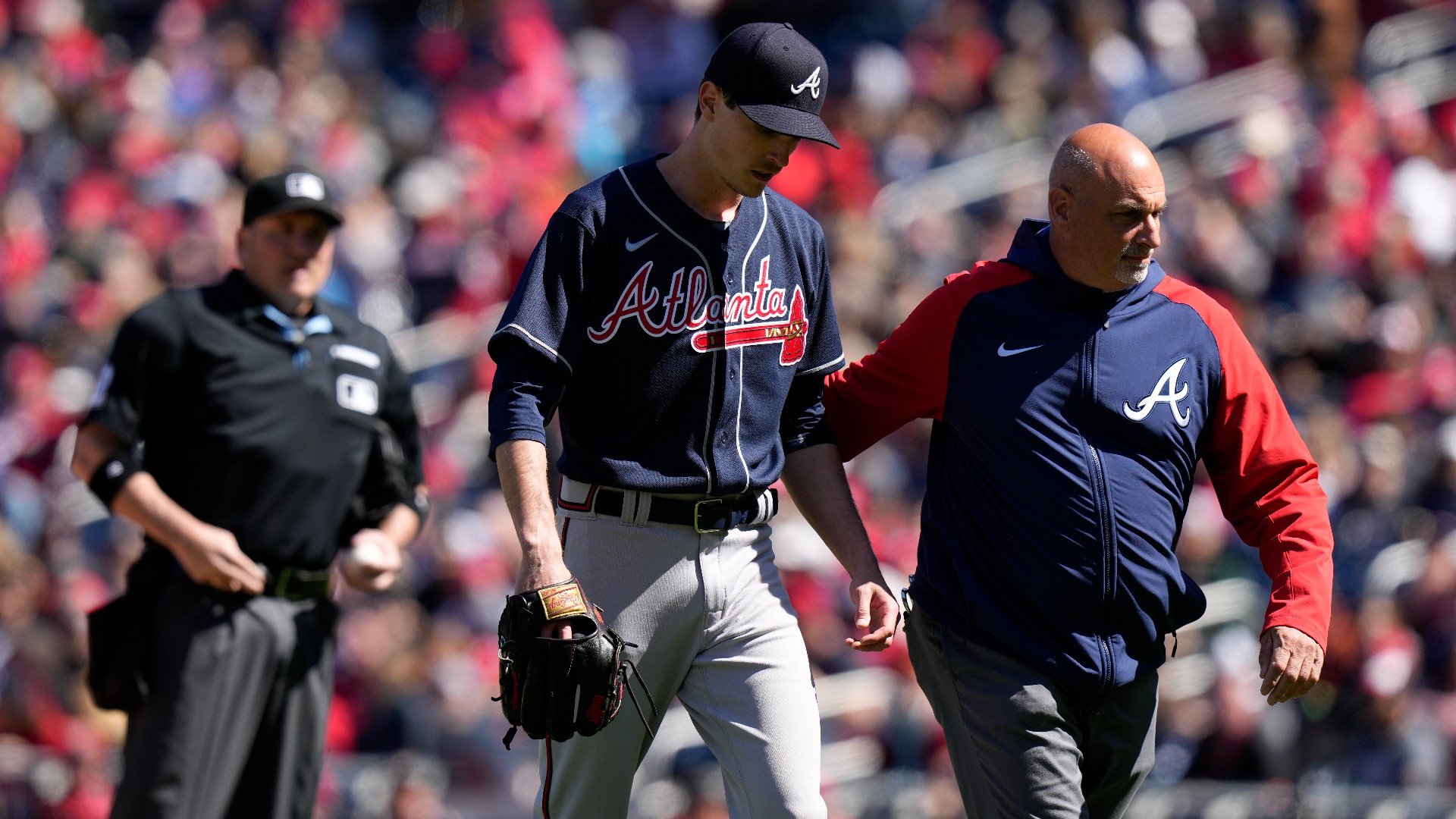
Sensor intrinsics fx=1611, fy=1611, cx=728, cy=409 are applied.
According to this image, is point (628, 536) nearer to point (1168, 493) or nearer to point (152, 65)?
point (1168, 493)

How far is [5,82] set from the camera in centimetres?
1220

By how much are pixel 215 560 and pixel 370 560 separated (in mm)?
504

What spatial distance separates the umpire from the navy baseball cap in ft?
5.50

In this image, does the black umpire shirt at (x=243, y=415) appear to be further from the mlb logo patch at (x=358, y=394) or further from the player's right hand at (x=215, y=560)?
the player's right hand at (x=215, y=560)

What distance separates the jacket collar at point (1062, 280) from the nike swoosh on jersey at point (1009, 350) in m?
0.14

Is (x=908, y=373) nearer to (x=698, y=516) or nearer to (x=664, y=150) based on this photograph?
(x=698, y=516)

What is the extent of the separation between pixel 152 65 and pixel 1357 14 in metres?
9.65

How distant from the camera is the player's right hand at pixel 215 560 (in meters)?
4.33

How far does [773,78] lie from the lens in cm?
351

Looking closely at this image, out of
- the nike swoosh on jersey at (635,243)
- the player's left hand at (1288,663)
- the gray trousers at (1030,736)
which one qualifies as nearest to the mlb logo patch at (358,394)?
the nike swoosh on jersey at (635,243)

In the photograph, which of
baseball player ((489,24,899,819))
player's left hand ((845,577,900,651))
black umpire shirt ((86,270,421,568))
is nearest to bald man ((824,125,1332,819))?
player's left hand ((845,577,900,651))

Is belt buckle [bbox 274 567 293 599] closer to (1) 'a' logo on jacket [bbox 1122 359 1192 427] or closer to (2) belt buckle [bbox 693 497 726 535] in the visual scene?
(2) belt buckle [bbox 693 497 726 535]

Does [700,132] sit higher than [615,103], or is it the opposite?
[615,103]

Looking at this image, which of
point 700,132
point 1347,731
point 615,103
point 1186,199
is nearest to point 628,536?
point 700,132
